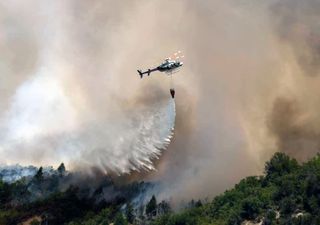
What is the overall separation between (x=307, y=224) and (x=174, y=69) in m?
53.5

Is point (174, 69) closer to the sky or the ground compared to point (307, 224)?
closer to the sky

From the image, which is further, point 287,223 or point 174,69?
point 287,223

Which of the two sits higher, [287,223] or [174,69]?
[174,69]

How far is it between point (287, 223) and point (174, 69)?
5249cm

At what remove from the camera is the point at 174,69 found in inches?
7239

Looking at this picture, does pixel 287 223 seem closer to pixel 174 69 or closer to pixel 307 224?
pixel 307 224

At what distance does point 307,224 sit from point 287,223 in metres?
6.63

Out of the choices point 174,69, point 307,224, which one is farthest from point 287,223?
point 174,69

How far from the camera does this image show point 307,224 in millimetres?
194625

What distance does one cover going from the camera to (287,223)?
200 metres
